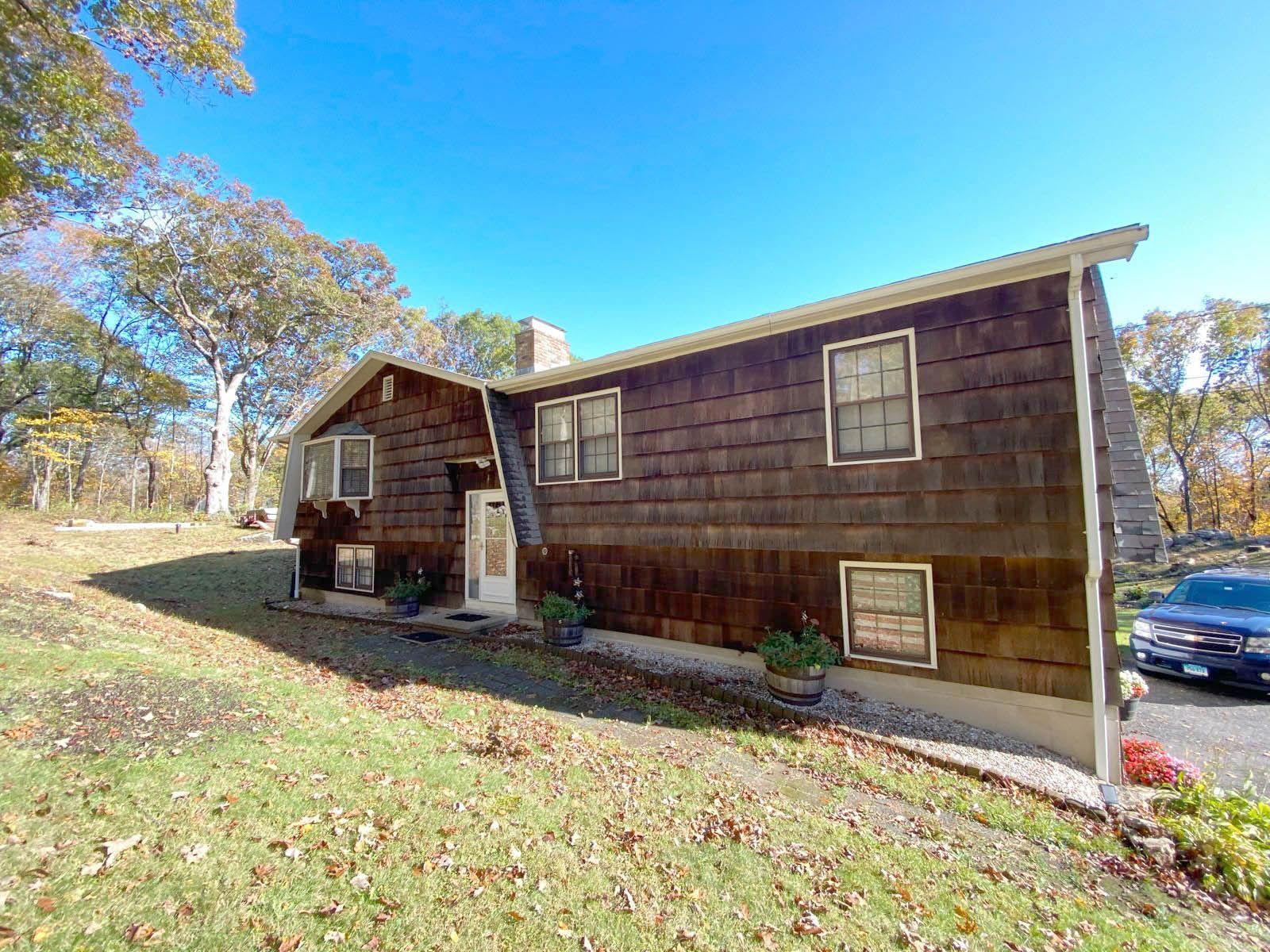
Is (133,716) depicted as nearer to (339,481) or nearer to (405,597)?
(405,597)

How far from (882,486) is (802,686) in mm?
2328

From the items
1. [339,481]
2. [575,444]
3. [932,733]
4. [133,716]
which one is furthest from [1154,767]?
[339,481]

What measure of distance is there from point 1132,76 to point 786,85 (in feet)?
14.5

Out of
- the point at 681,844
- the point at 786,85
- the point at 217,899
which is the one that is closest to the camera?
the point at 217,899

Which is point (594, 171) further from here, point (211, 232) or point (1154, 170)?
point (211, 232)

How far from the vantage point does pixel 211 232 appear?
2148cm

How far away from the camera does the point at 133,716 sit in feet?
13.3

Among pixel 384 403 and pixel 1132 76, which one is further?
pixel 384 403

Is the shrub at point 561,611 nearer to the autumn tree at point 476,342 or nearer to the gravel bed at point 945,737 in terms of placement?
the gravel bed at point 945,737

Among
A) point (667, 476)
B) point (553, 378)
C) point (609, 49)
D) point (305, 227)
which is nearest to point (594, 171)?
point (609, 49)

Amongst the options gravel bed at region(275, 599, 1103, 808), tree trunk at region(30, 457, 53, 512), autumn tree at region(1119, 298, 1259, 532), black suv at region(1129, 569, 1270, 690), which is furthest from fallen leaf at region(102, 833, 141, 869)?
tree trunk at region(30, 457, 53, 512)

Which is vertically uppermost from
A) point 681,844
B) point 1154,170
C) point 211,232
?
point 211,232

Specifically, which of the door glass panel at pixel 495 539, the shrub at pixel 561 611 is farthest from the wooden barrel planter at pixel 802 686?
the door glass panel at pixel 495 539

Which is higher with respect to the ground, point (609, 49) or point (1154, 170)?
point (609, 49)
